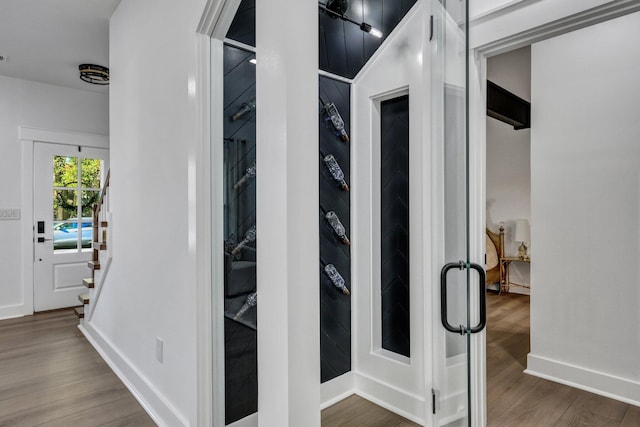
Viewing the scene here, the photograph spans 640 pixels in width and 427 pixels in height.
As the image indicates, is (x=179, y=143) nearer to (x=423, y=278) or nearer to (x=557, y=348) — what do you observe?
(x=423, y=278)

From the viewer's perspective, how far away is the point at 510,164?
575 cm

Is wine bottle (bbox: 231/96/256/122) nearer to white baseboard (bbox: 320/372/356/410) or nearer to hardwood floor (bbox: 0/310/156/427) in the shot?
white baseboard (bbox: 320/372/356/410)

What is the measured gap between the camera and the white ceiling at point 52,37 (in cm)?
288

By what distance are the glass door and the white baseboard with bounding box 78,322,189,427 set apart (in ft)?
4.78

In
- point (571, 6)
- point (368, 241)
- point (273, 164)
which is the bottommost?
point (368, 241)

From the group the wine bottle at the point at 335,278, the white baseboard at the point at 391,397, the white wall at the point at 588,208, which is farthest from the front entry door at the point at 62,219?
the white wall at the point at 588,208

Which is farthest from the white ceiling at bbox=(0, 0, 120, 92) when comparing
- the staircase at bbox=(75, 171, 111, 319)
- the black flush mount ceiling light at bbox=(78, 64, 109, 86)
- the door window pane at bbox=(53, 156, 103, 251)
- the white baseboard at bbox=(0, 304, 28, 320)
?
the white baseboard at bbox=(0, 304, 28, 320)

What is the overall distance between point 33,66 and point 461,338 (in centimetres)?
501

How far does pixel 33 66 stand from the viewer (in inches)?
157

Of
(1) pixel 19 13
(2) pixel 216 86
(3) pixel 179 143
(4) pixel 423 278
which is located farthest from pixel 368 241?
(1) pixel 19 13

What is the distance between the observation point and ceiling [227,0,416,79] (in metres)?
1.30

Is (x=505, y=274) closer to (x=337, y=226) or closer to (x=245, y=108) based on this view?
(x=337, y=226)

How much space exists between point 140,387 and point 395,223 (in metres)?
2.09

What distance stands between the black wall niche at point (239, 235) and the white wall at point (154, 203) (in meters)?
0.20
